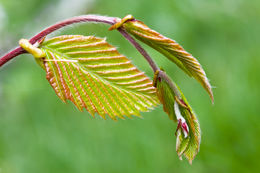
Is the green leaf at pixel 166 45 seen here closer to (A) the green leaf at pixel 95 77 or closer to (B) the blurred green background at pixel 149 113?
(A) the green leaf at pixel 95 77

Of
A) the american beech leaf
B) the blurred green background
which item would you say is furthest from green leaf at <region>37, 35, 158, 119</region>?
the blurred green background

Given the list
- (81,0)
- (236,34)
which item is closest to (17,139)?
(81,0)

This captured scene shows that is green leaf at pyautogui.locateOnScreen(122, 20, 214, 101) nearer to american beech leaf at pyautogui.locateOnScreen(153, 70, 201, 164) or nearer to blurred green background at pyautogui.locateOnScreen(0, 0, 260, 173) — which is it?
american beech leaf at pyautogui.locateOnScreen(153, 70, 201, 164)

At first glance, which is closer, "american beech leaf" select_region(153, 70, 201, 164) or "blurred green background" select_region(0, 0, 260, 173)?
"american beech leaf" select_region(153, 70, 201, 164)

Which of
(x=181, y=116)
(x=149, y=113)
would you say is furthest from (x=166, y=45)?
(x=149, y=113)

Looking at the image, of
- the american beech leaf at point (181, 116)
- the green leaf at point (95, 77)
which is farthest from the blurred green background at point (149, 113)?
the american beech leaf at point (181, 116)

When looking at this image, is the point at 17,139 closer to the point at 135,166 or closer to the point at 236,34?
the point at 135,166

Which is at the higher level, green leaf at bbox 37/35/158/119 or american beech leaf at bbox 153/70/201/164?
green leaf at bbox 37/35/158/119
